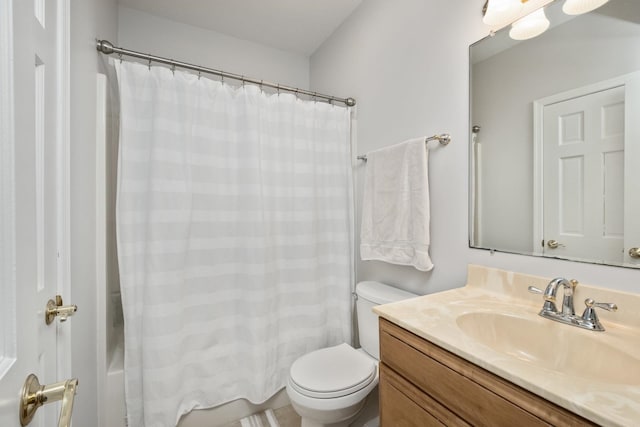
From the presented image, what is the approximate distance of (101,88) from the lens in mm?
1313

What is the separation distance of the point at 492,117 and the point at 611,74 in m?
0.35

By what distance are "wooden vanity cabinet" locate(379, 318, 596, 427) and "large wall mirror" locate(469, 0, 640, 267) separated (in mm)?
585

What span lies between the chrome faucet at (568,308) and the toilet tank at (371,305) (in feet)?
2.03

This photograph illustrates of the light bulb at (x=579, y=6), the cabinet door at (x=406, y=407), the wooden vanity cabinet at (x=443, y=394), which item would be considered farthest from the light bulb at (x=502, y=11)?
the cabinet door at (x=406, y=407)

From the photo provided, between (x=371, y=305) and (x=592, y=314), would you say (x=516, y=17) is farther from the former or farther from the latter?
(x=371, y=305)

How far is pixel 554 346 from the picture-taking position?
81 centimetres

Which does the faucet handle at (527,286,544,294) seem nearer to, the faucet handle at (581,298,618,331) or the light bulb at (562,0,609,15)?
the faucet handle at (581,298,618,331)

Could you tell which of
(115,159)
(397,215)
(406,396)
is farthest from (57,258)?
(397,215)

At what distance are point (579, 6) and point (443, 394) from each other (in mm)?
1316

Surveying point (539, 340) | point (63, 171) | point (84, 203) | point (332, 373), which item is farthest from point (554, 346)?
point (84, 203)

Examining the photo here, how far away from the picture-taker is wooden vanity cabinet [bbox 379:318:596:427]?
57cm

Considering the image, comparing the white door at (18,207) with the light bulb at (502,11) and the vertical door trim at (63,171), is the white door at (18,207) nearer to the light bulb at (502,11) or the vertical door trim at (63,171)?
the vertical door trim at (63,171)

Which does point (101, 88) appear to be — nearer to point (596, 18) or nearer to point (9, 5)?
point (9, 5)

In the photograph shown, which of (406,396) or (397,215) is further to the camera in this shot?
(397,215)
